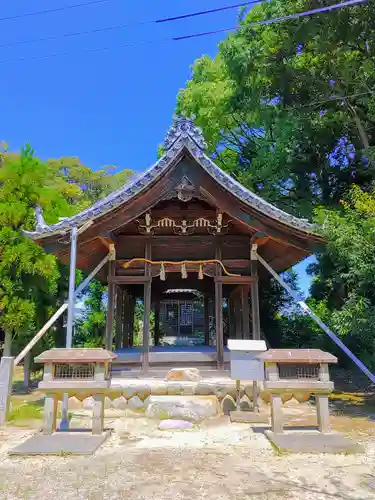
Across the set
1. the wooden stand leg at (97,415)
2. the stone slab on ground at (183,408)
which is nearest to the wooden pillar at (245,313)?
the stone slab on ground at (183,408)

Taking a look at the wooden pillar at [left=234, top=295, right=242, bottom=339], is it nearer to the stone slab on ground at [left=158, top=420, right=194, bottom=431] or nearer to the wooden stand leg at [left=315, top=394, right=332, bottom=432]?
the stone slab on ground at [left=158, top=420, right=194, bottom=431]

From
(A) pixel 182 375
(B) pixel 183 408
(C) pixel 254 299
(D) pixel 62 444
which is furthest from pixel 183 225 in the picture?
(D) pixel 62 444

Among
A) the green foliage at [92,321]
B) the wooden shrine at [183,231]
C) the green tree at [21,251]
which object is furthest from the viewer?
the green foliage at [92,321]

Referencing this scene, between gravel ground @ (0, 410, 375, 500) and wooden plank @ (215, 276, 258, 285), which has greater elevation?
wooden plank @ (215, 276, 258, 285)

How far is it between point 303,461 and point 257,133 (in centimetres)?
1619

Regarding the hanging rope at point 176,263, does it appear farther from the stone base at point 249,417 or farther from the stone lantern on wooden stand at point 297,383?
the stone lantern on wooden stand at point 297,383

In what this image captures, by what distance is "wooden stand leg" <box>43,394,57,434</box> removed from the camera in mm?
5949

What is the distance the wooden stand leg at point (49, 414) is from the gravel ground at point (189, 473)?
0.45 meters

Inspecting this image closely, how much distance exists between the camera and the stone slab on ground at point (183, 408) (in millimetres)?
7152

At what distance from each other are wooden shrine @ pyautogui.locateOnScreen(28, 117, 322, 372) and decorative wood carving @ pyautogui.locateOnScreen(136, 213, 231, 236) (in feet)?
0.09

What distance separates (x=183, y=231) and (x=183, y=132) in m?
2.58

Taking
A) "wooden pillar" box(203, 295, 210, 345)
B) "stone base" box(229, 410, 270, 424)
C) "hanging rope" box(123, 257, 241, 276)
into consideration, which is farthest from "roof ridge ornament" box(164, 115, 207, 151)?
"wooden pillar" box(203, 295, 210, 345)

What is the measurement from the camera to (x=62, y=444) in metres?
5.43

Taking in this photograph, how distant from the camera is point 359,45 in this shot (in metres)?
12.4
